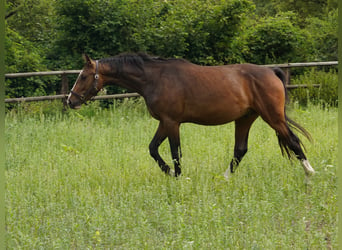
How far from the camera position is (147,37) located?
13977 millimetres

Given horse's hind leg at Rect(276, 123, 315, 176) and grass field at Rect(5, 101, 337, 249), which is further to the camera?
horse's hind leg at Rect(276, 123, 315, 176)

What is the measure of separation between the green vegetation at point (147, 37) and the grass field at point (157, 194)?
12.9 ft

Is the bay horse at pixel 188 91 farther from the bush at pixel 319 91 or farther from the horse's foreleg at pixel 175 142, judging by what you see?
the bush at pixel 319 91

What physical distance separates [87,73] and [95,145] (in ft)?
7.26

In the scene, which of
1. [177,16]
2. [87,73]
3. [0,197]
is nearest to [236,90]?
[87,73]

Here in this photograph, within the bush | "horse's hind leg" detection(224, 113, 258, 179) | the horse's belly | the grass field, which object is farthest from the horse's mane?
the bush

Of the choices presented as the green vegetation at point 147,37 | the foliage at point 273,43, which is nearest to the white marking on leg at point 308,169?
the green vegetation at point 147,37

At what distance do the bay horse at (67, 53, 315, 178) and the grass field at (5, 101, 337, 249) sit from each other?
0.50m

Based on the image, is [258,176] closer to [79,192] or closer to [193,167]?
[193,167]

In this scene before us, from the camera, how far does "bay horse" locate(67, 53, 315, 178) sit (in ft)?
23.4

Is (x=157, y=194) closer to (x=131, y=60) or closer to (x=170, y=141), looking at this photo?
(x=170, y=141)

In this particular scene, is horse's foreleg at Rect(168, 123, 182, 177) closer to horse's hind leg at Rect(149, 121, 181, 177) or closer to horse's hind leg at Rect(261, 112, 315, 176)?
horse's hind leg at Rect(149, 121, 181, 177)

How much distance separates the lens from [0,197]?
9.37 feet

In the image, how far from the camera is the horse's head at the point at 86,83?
7.24 m
